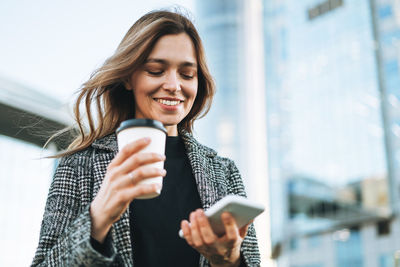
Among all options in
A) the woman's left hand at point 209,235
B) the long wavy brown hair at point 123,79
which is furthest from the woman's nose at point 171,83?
the woman's left hand at point 209,235

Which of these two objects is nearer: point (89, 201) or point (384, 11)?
point (89, 201)

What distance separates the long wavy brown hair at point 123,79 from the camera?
1.56m

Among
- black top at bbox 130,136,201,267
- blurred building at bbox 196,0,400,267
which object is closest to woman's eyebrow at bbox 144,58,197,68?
black top at bbox 130,136,201,267

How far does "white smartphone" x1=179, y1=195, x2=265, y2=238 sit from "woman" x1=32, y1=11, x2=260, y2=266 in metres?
0.02

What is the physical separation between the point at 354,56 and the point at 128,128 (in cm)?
2904

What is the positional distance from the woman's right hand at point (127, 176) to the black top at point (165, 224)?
1.14ft

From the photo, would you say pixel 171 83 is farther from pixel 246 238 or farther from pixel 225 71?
pixel 225 71

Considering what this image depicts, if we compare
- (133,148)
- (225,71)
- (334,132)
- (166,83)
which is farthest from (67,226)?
(225,71)

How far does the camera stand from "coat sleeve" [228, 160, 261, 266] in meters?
1.40

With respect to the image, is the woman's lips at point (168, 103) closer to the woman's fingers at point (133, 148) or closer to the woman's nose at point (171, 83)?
the woman's nose at point (171, 83)

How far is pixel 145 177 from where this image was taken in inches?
40.1

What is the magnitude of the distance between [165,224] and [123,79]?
54 cm

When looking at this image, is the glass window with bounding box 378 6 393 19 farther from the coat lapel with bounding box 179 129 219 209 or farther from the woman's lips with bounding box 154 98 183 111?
the woman's lips with bounding box 154 98 183 111

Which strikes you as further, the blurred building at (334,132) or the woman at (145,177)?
the blurred building at (334,132)
